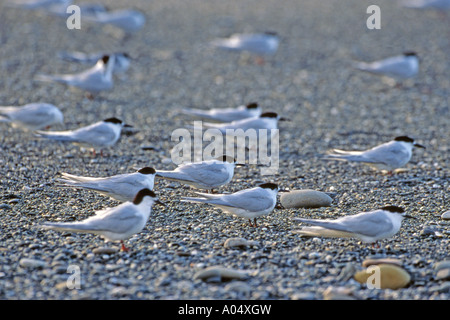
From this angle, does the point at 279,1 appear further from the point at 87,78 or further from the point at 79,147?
the point at 79,147

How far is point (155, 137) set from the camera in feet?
26.6

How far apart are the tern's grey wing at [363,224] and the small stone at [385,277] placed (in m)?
0.45

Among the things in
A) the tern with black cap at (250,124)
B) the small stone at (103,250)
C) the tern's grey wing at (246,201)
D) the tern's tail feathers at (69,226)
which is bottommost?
the small stone at (103,250)

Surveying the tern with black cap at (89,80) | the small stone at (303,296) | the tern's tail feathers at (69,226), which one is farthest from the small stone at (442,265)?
the tern with black cap at (89,80)

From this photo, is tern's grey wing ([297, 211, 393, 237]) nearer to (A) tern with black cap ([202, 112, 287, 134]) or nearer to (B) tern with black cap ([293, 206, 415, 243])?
(B) tern with black cap ([293, 206, 415, 243])

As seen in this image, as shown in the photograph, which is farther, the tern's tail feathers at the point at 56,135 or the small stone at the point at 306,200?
the tern's tail feathers at the point at 56,135

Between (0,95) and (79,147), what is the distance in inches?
109

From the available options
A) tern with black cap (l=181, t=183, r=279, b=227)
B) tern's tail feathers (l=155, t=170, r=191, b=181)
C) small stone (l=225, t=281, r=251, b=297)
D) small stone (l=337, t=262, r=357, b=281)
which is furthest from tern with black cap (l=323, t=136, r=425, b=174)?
small stone (l=225, t=281, r=251, b=297)

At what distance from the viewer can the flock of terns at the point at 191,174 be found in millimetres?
4562

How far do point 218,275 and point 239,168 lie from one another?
3.07 metres

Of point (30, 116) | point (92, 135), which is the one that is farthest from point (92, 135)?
point (30, 116)

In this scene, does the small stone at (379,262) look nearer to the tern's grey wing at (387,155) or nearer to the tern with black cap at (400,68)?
the tern's grey wing at (387,155)

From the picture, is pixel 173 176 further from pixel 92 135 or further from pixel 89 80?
pixel 89 80
